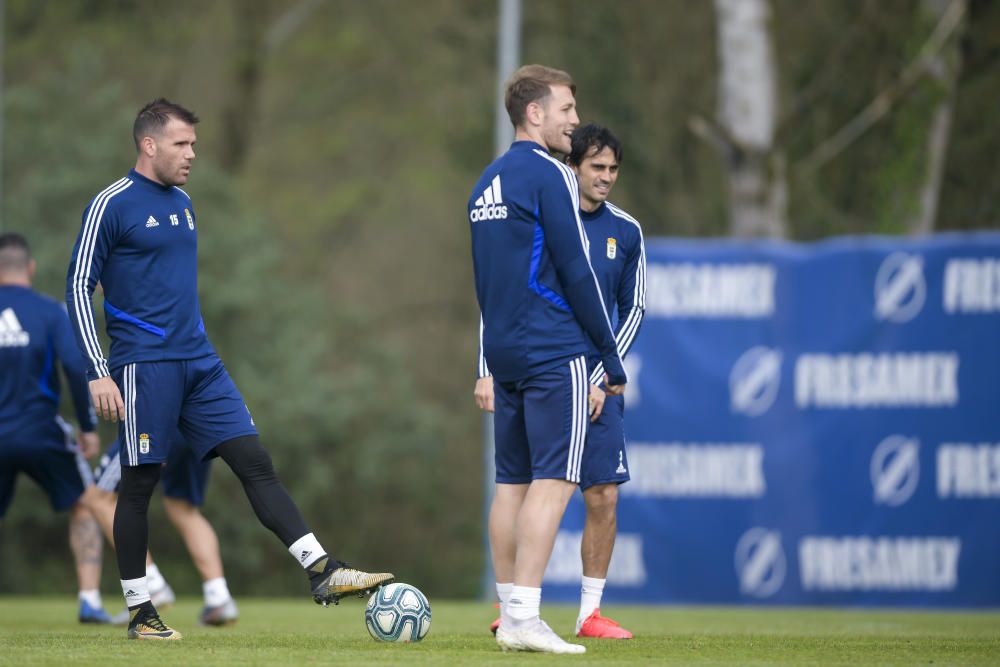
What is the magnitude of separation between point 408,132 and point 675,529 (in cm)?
1510

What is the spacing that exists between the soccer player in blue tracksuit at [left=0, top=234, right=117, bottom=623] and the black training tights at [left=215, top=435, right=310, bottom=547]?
2435 millimetres

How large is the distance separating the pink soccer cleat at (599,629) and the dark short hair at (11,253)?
4505mm

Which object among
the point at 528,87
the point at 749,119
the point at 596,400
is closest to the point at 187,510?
the point at 596,400

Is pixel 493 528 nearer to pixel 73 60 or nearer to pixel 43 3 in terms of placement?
pixel 73 60

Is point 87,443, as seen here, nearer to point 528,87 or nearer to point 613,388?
point 613,388

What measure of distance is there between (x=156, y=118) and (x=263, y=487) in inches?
74.0

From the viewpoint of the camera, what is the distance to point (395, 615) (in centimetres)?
709

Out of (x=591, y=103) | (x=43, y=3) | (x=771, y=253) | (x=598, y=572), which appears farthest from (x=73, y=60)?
(x=598, y=572)

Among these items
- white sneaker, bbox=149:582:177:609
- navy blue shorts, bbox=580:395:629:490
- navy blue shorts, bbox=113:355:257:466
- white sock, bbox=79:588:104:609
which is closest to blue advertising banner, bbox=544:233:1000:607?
white sneaker, bbox=149:582:177:609

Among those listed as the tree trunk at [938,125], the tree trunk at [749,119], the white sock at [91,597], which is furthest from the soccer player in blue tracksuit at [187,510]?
the tree trunk at [938,125]

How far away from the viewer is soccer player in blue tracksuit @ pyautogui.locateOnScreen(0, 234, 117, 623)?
9648 mm

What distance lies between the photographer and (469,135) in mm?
21422

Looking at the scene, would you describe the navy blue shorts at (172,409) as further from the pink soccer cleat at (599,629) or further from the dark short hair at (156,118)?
the pink soccer cleat at (599,629)

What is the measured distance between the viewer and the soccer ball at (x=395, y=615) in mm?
7090
